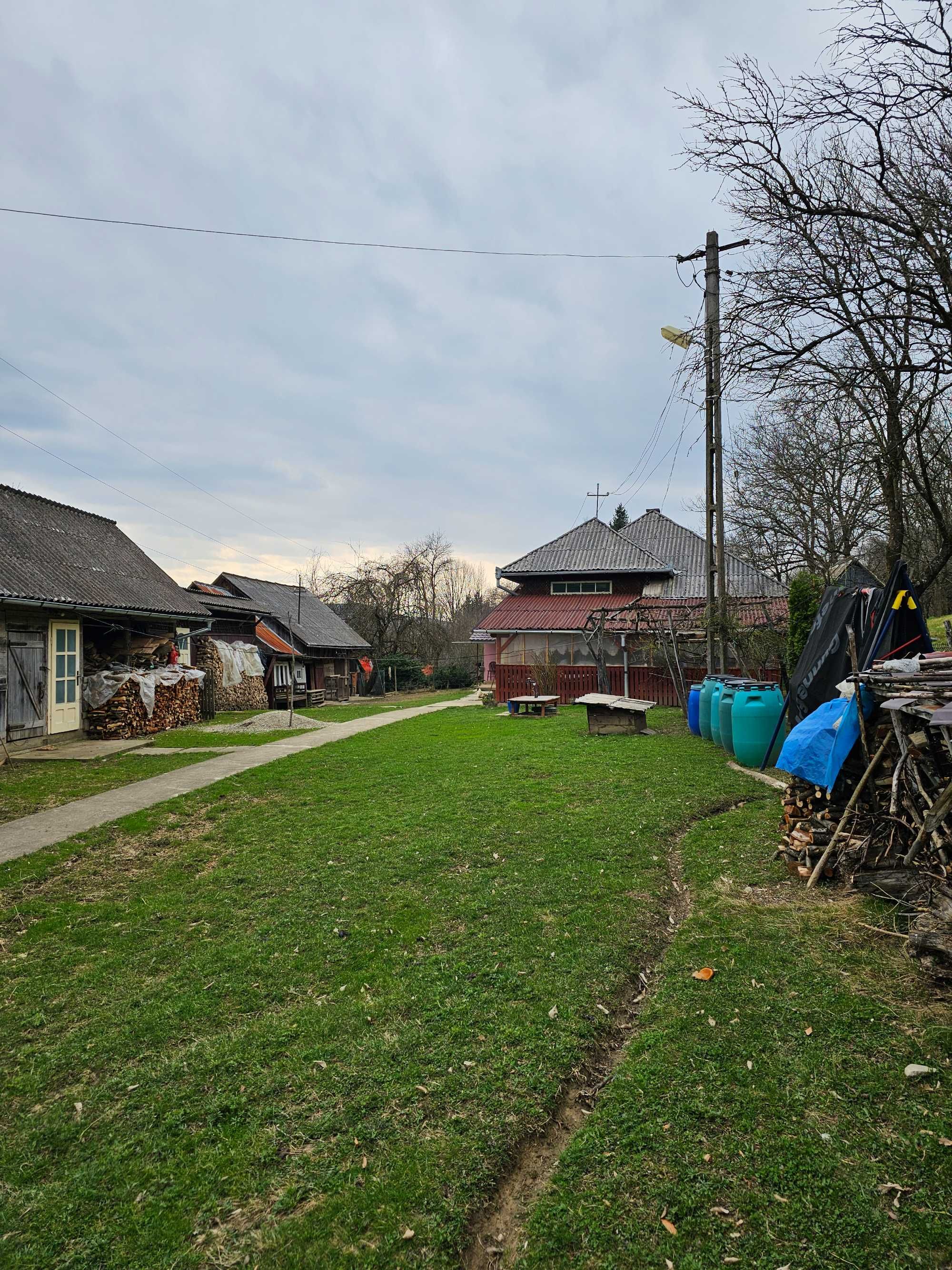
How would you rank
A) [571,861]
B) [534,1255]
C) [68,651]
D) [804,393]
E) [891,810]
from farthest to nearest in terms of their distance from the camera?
1. [68,651]
2. [804,393]
3. [571,861]
4. [891,810]
5. [534,1255]

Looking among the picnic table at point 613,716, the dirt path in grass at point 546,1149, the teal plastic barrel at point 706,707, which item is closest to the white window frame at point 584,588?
the picnic table at point 613,716

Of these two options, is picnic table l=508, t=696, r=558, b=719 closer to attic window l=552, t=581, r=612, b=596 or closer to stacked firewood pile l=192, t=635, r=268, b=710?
attic window l=552, t=581, r=612, b=596

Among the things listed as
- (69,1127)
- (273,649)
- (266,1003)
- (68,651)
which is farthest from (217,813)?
(273,649)

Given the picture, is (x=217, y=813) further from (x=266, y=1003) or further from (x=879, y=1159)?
(x=879, y=1159)

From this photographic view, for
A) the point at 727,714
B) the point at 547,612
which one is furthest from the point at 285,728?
the point at 547,612

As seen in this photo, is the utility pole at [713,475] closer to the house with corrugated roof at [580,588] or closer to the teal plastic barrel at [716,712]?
the teal plastic barrel at [716,712]

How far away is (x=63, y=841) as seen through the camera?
20.4 ft

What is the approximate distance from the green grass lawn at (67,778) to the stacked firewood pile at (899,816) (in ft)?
26.1

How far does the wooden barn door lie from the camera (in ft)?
37.1

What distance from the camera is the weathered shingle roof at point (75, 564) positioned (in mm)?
12492

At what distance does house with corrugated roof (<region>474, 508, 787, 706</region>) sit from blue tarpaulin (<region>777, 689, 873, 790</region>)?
16.2 m

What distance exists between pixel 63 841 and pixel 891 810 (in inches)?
275

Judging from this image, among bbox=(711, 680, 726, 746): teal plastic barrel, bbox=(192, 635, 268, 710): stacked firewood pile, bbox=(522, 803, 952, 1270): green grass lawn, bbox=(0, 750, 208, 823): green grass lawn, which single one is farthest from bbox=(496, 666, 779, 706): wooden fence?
bbox=(522, 803, 952, 1270): green grass lawn

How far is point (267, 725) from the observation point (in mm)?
15992
